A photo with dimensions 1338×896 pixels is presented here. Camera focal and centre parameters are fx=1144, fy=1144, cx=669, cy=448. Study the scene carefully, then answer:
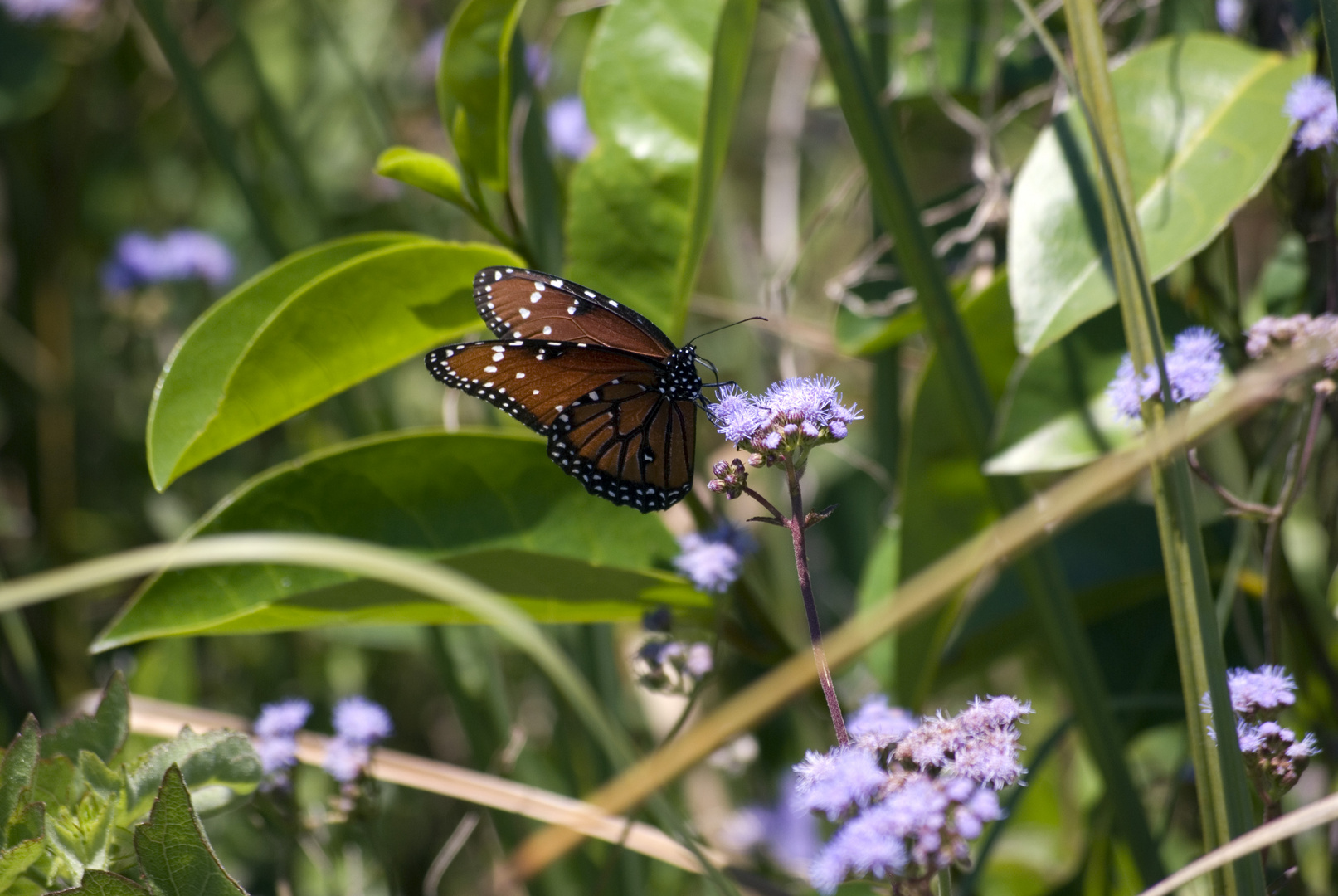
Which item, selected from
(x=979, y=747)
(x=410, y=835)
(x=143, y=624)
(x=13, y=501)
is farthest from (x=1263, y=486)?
(x=13, y=501)

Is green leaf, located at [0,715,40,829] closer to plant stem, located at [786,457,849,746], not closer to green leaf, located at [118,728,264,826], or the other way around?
green leaf, located at [118,728,264,826]

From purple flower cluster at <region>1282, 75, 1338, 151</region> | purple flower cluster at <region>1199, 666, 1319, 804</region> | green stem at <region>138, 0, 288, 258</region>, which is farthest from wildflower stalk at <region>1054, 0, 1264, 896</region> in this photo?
green stem at <region>138, 0, 288, 258</region>

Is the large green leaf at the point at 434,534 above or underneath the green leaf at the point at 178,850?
above

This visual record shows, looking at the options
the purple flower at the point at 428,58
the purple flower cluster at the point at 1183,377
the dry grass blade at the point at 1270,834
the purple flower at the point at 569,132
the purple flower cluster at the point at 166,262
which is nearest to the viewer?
the dry grass blade at the point at 1270,834

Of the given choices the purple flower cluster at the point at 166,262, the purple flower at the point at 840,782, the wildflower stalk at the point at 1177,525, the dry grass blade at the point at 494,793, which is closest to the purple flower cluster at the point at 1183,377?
the wildflower stalk at the point at 1177,525

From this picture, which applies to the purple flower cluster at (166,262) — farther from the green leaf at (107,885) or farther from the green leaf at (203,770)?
the green leaf at (107,885)

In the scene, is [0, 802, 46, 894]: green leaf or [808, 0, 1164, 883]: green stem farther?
[808, 0, 1164, 883]: green stem

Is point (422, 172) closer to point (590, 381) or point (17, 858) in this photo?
point (590, 381)

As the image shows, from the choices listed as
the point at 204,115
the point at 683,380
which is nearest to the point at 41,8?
the point at 204,115
